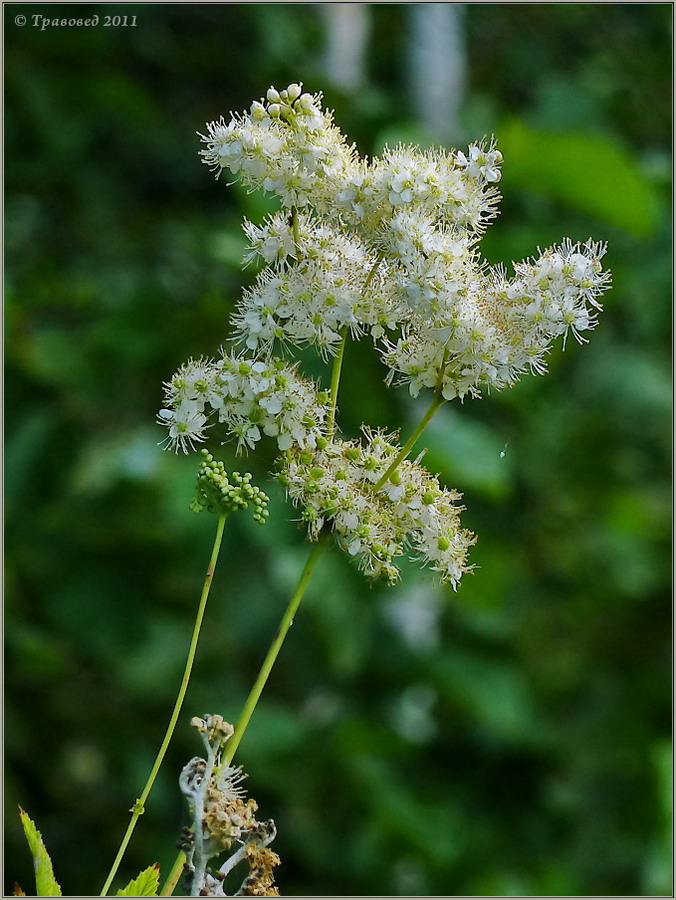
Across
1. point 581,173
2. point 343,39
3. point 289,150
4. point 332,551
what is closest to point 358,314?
point 289,150

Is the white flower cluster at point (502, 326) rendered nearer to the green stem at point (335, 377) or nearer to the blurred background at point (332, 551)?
the green stem at point (335, 377)

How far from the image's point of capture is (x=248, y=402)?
1.17 metres

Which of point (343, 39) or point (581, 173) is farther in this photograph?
point (343, 39)

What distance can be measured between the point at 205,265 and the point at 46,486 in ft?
3.43

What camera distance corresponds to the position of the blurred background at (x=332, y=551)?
321 centimetres

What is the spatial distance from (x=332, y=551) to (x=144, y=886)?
59.9 inches

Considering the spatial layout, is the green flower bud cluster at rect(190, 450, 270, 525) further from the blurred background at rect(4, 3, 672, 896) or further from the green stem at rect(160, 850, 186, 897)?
the blurred background at rect(4, 3, 672, 896)

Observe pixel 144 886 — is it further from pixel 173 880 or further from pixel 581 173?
pixel 581 173

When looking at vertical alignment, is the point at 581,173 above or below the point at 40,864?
above

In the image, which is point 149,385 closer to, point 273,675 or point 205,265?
point 205,265

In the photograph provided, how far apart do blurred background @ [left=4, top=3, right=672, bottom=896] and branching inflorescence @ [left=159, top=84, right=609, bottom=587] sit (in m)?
1.49

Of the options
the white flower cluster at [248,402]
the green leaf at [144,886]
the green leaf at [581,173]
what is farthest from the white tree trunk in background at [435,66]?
the green leaf at [144,886]

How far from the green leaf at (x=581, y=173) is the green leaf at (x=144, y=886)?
2451 millimetres

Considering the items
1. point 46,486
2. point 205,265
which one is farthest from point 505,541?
point 46,486
